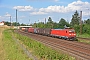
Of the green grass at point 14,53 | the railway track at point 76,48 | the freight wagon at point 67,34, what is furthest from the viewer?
the freight wagon at point 67,34

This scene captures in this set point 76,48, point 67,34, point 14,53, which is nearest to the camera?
point 14,53

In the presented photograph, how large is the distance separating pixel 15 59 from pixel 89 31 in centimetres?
4297

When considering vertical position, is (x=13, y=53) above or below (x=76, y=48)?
above

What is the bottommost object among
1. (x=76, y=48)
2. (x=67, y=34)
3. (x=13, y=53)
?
(x=76, y=48)

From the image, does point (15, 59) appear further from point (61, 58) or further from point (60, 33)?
point (60, 33)

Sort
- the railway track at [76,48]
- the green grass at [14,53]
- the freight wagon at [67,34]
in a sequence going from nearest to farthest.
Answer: the green grass at [14,53], the railway track at [76,48], the freight wagon at [67,34]

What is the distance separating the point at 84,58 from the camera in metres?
17.3

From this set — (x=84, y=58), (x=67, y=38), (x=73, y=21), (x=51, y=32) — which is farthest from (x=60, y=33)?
(x=73, y=21)

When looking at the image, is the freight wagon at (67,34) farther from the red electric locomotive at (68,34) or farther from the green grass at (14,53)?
the green grass at (14,53)

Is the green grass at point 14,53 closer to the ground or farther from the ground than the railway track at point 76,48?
farther from the ground

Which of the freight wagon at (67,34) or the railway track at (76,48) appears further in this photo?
the freight wagon at (67,34)

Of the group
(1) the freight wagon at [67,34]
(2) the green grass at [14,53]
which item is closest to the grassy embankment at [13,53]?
(2) the green grass at [14,53]

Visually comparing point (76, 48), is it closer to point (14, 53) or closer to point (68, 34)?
point (14, 53)

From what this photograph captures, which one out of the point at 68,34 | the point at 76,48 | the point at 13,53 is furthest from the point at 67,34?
the point at 13,53
